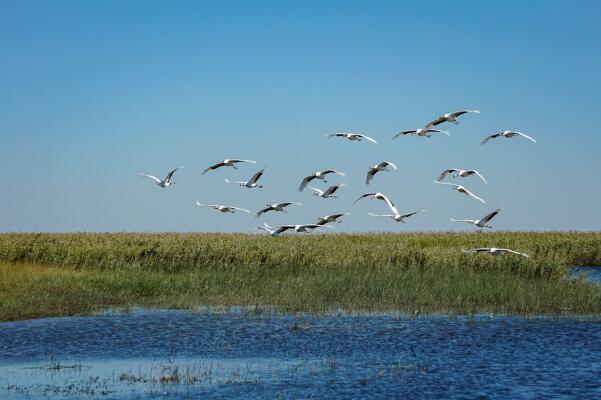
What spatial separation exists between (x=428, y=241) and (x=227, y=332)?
30067 mm

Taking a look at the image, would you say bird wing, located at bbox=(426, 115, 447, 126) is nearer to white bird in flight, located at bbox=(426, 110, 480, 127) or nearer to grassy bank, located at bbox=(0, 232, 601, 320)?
white bird in flight, located at bbox=(426, 110, 480, 127)

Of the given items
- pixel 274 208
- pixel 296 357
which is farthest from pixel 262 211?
pixel 296 357

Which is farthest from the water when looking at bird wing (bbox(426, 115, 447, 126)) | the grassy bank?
bird wing (bbox(426, 115, 447, 126))

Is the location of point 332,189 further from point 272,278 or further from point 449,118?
point 272,278

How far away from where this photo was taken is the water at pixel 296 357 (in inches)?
606

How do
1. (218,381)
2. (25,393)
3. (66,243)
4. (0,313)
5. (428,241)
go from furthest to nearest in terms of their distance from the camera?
(428,241)
(66,243)
(0,313)
(218,381)
(25,393)

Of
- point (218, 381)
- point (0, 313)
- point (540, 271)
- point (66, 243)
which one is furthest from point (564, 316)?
point (66, 243)

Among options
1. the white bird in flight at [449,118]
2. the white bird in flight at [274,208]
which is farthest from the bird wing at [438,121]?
the white bird in flight at [274,208]

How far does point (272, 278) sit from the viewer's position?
105 ft

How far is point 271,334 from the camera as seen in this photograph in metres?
21.5

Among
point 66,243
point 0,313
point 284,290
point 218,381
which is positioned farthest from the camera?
point 66,243

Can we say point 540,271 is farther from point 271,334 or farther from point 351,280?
point 271,334

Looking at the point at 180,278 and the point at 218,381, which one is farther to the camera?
the point at 180,278

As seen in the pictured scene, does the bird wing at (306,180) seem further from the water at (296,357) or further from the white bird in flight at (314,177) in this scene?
the water at (296,357)
